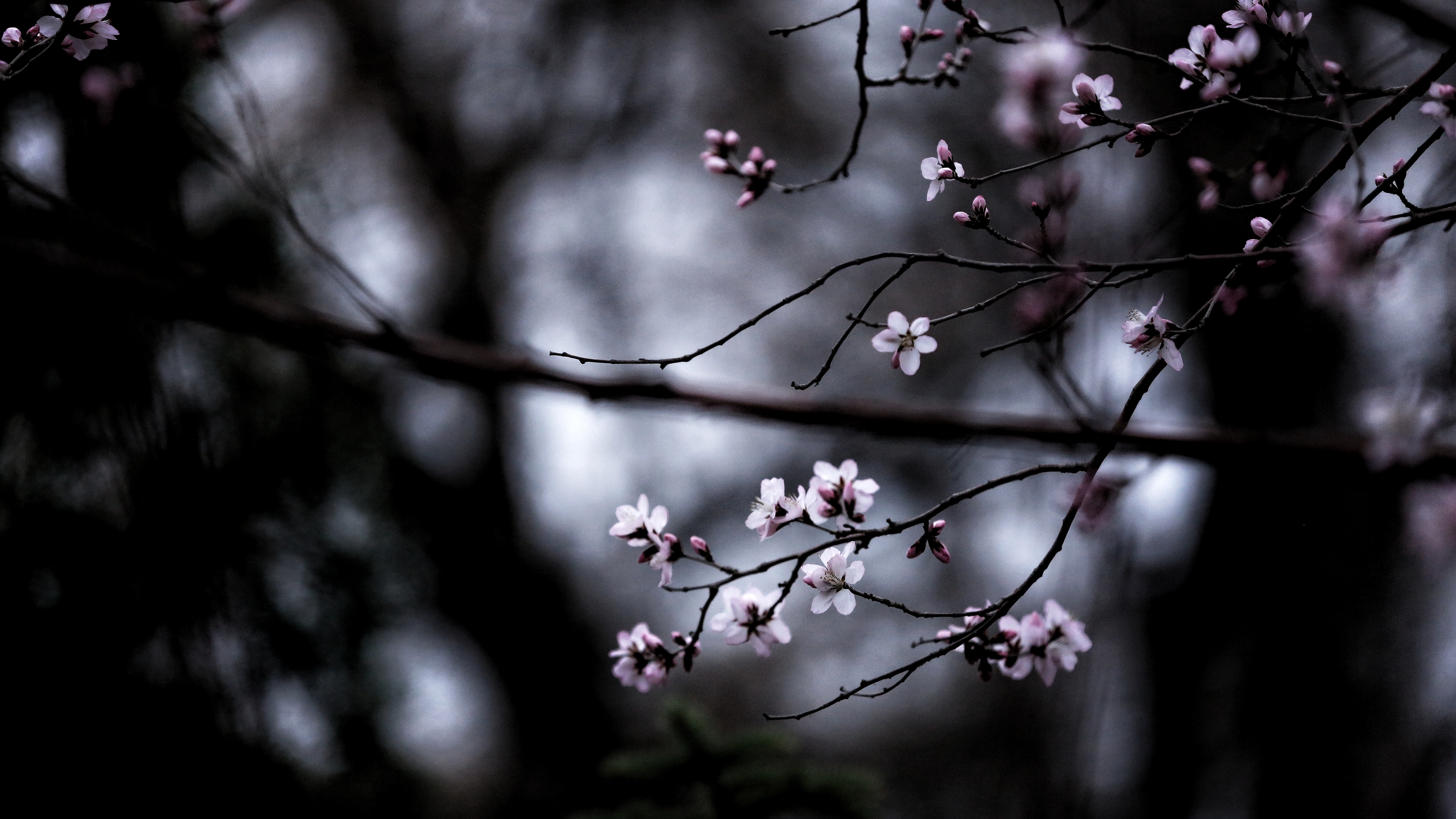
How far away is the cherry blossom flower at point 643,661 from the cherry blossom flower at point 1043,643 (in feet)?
1.51

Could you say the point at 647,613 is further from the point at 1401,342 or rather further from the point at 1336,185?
the point at 1336,185

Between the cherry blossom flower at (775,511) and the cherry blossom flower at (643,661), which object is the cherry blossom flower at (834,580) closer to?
the cherry blossom flower at (775,511)

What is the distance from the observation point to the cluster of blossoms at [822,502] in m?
1.09

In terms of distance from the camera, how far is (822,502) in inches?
43.2

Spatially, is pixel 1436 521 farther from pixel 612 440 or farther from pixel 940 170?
pixel 612 440

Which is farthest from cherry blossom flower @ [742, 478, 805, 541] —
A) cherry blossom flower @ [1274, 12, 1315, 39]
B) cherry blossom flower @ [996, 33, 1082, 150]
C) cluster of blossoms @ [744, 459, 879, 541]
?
cherry blossom flower @ [1274, 12, 1315, 39]

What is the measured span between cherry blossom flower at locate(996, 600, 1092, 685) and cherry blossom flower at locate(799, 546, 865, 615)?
248 millimetres

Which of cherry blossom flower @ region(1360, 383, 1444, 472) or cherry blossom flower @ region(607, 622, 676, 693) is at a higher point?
cherry blossom flower @ region(607, 622, 676, 693)

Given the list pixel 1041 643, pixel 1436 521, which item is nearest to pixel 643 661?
pixel 1041 643

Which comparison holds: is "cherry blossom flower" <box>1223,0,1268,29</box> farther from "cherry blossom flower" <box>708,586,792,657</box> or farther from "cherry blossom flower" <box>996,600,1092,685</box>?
"cherry blossom flower" <box>708,586,792,657</box>

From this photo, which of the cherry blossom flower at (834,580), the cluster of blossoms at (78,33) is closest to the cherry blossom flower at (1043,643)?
the cherry blossom flower at (834,580)

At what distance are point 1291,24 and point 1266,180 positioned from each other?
A: 0.35m

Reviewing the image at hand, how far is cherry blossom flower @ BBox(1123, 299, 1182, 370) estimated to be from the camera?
1.01 meters

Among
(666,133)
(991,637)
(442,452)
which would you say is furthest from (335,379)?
(666,133)
